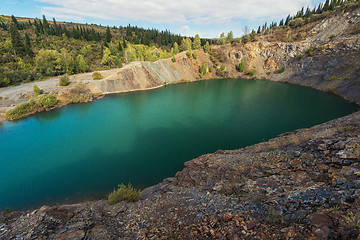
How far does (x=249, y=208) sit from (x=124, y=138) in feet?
65.6

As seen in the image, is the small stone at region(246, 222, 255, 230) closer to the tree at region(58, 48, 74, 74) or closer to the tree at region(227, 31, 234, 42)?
the tree at region(58, 48, 74, 74)

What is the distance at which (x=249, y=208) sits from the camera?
23.7 feet

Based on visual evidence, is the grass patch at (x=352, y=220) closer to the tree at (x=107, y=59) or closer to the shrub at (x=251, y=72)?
the shrub at (x=251, y=72)

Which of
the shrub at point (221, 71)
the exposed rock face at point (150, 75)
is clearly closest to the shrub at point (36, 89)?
the exposed rock face at point (150, 75)

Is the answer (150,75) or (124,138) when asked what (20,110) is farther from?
(150,75)

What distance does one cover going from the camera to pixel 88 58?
7319cm

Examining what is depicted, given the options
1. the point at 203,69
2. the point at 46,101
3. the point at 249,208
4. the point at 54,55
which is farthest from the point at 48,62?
the point at 249,208

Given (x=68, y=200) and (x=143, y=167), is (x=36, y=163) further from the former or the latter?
(x=143, y=167)

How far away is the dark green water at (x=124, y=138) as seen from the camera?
1622 centimetres

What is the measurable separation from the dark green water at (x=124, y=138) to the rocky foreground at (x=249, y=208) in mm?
6278

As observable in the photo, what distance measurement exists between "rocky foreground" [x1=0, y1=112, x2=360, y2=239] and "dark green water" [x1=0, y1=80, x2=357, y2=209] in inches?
247

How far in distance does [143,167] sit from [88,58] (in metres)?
75.1

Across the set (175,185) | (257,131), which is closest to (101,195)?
(175,185)

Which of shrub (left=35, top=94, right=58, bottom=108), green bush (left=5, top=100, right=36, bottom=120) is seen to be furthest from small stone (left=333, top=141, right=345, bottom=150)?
shrub (left=35, top=94, right=58, bottom=108)
